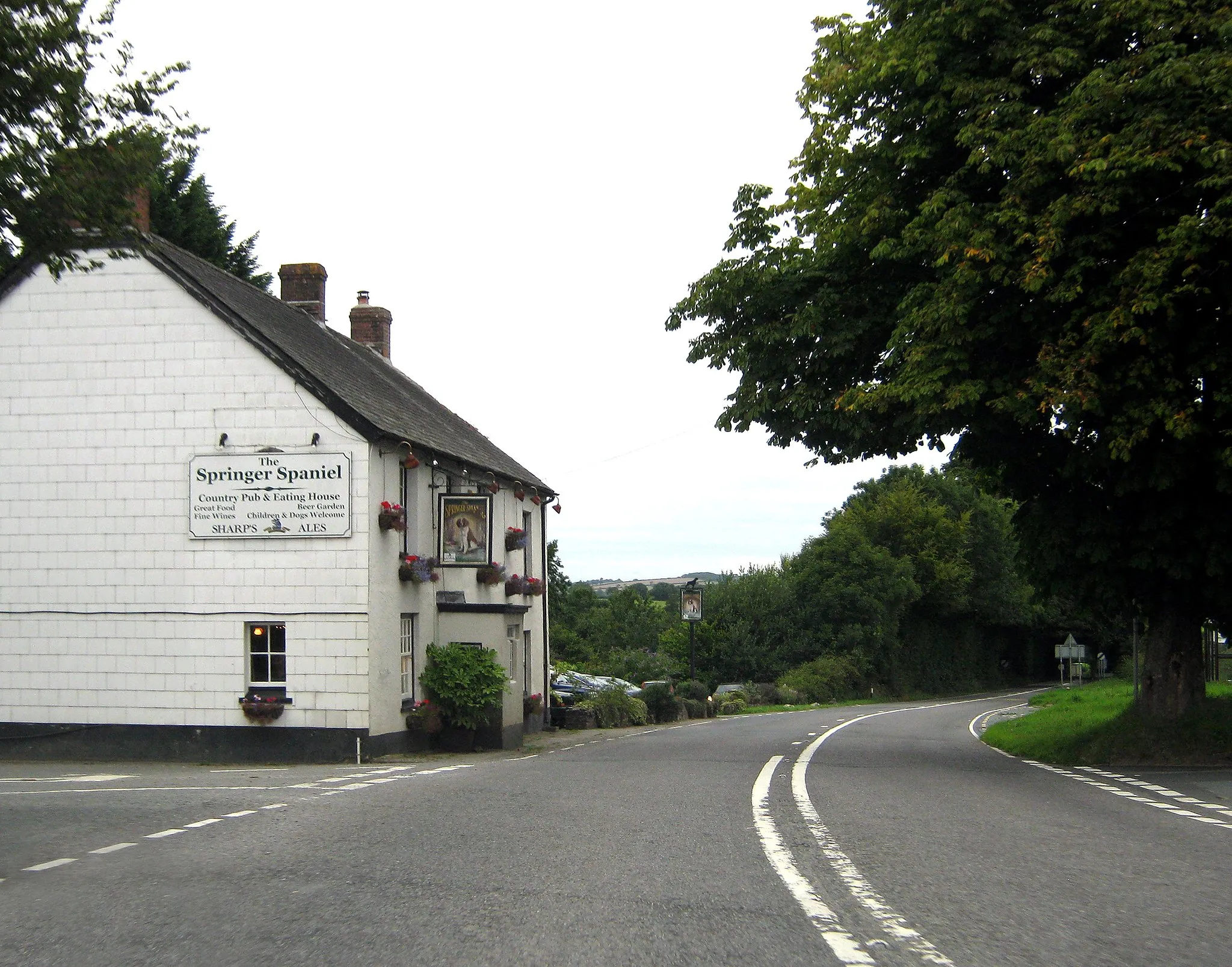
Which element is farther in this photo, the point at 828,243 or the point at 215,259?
the point at 215,259

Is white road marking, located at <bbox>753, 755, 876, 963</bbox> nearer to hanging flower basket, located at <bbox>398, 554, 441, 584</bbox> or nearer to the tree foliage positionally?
hanging flower basket, located at <bbox>398, 554, 441, 584</bbox>

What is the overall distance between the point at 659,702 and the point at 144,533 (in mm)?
19188

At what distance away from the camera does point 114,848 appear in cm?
876

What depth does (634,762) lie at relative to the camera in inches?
681

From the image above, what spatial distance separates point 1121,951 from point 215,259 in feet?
119

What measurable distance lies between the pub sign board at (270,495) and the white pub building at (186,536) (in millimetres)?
32

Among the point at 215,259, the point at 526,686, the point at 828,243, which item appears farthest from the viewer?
the point at 215,259

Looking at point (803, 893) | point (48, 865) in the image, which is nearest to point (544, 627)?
point (48, 865)

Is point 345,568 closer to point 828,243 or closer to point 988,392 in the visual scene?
point 828,243

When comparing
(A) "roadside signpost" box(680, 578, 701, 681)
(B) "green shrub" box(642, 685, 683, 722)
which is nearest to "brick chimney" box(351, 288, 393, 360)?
(B) "green shrub" box(642, 685, 683, 722)

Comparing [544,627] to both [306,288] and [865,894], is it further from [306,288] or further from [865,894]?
[865,894]

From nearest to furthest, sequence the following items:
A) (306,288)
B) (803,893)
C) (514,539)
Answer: (803,893), (514,539), (306,288)

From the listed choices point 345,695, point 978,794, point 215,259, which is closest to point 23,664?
point 345,695

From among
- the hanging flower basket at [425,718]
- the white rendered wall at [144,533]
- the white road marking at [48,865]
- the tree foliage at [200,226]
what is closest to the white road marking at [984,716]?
the hanging flower basket at [425,718]
